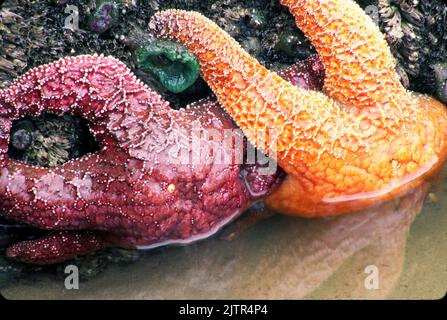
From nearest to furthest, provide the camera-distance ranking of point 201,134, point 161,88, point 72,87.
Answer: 1. point 72,87
2. point 201,134
3. point 161,88

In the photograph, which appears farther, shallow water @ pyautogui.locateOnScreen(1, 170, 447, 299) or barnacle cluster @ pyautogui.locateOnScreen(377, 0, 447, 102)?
barnacle cluster @ pyautogui.locateOnScreen(377, 0, 447, 102)

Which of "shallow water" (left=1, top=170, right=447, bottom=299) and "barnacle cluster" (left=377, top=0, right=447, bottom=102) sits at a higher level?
"barnacle cluster" (left=377, top=0, right=447, bottom=102)

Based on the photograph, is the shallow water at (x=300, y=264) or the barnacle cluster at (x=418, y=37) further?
the barnacle cluster at (x=418, y=37)

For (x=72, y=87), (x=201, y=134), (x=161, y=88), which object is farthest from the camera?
(x=161, y=88)

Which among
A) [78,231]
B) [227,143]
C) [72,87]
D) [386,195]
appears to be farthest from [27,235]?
[386,195]

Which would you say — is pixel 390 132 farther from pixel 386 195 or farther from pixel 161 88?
pixel 161 88

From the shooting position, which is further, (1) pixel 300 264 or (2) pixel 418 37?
(2) pixel 418 37

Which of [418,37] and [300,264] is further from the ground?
[418,37]

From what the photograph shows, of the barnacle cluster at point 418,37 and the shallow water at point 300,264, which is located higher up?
the barnacle cluster at point 418,37
